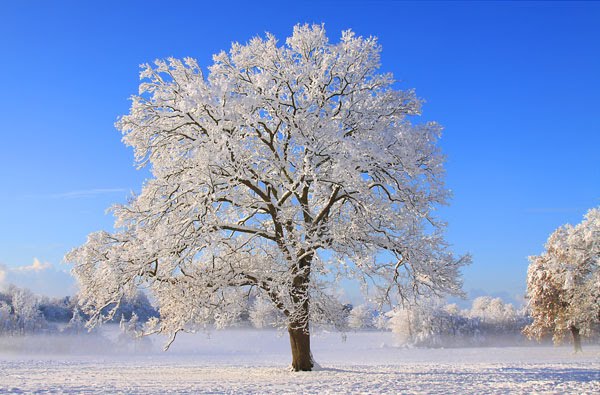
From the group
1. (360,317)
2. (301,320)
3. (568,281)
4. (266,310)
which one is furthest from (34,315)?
(301,320)

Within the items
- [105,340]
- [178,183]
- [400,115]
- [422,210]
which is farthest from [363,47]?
[105,340]

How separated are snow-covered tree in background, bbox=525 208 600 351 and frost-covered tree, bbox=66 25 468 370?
2588cm

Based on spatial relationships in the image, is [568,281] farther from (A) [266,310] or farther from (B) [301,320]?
(B) [301,320]

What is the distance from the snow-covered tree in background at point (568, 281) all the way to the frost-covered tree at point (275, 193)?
2588cm

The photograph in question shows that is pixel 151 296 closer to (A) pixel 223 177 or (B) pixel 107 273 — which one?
(B) pixel 107 273

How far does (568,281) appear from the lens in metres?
40.7

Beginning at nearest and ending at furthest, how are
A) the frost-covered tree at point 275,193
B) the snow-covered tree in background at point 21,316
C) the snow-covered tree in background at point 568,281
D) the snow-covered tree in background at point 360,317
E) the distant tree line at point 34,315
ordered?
the frost-covered tree at point 275,193, the snow-covered tree in background at point 568,281, the distant tree line at point 34,315, the snow-covered tree in background at point 21,316, the snow-covered tree in background at point 360,317

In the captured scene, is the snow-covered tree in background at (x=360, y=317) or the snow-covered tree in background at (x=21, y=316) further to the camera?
the snow-covered tree in background at (x=360, y=317)

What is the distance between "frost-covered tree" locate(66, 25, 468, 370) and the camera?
18047 millimetres

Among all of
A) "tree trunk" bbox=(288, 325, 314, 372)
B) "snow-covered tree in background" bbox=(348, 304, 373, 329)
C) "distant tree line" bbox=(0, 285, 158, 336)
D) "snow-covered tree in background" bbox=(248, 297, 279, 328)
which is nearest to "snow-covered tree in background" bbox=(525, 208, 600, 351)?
"snow-covered tree in background" bbox=(248, 297, 279, 328)

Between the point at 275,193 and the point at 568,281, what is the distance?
3009cm

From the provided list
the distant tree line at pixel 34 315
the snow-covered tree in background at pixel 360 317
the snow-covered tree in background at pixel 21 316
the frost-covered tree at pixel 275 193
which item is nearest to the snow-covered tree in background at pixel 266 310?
the frost-covered tree at pixel 275 193

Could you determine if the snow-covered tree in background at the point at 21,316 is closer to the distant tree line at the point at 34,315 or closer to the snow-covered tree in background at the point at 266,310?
the distant tree line at the point at 34,315

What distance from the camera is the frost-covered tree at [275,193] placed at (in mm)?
18047
